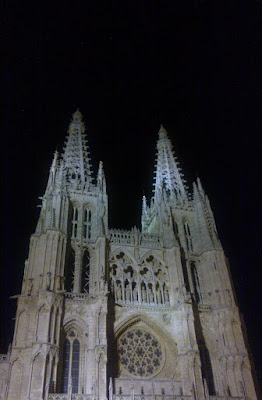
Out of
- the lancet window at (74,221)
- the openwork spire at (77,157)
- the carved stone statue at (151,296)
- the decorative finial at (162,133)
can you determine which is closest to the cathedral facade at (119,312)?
the carved stone statue at (151,296)

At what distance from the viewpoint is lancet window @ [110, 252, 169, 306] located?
27.5 m

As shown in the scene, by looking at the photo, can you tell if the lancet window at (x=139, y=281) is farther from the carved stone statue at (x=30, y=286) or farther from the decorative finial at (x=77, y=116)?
the decorative finial at (x=77, y=116)

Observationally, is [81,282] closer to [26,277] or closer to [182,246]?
[26,277]

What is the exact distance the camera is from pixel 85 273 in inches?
1111

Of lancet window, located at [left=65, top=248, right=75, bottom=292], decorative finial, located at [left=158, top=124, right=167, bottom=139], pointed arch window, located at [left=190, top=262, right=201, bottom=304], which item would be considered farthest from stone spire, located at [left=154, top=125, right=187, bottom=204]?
lancet window, located at [left=65, top=248, right=75, bottom=292]

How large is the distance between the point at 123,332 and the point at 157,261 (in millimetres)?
7081

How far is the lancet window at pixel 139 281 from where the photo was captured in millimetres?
27547

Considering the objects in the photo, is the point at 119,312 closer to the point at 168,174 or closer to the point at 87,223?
the point at 87,223

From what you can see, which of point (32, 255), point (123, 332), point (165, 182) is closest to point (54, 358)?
point (123, 332)

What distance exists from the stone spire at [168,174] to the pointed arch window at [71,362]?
60.1ft

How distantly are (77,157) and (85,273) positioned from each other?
49.5 feet

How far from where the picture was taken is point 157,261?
30.4 metres


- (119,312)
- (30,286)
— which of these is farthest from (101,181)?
(119,312)

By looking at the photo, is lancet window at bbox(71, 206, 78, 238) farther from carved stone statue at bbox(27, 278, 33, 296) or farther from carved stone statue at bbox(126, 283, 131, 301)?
carved stone statue at bbox(126, 283, 131, 301)
